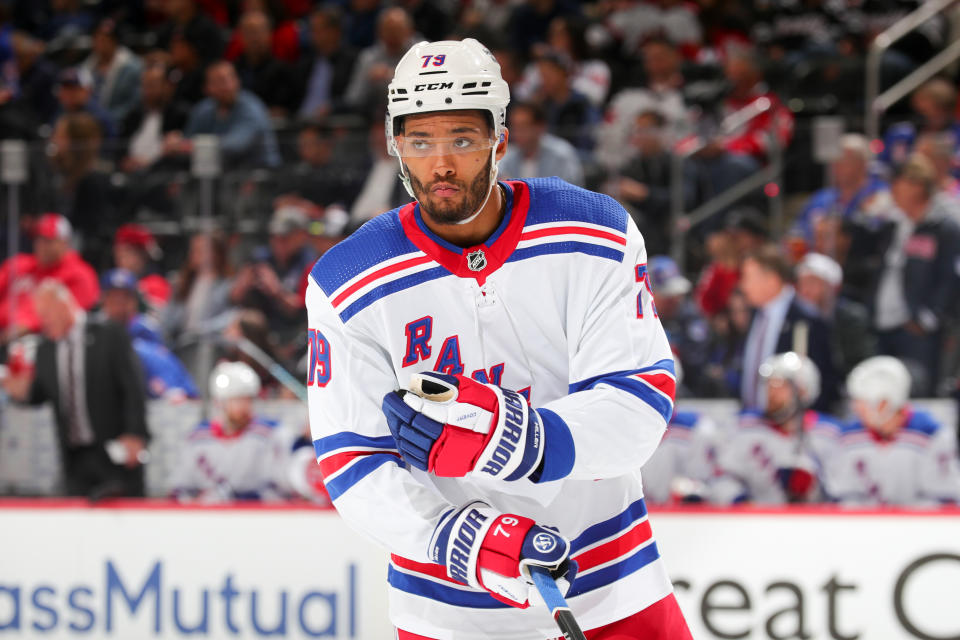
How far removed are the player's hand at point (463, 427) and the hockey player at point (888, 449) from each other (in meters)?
3.74

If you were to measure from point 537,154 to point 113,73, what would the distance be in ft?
10.9

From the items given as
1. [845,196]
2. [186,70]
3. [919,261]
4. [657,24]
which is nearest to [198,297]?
[186,70]

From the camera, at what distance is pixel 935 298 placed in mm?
5234

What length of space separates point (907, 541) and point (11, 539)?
104 inches

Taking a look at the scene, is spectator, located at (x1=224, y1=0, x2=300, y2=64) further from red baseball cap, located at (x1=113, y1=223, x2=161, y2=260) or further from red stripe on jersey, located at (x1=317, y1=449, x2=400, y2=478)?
red stripe on jersey, located at (x1=317, y1=449, x2=400, y2=478)

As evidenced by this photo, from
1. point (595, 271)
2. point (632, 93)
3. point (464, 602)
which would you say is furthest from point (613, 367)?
point (632, 93)

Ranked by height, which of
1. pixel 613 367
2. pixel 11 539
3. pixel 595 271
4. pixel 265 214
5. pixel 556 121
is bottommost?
pixel 11 539

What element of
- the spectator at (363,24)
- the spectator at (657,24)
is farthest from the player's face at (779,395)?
the spectator at (363,24)

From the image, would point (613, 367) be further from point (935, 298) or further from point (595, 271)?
point (935, 298)

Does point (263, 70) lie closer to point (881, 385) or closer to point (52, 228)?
point (52, 228)

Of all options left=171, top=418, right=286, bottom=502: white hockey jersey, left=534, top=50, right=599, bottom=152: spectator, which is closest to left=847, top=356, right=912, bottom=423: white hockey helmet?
left=534, top=50, right=599, bottom=152: spectator

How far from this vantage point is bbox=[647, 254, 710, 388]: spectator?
5.43 meters

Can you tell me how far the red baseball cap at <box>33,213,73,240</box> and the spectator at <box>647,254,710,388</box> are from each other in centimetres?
248

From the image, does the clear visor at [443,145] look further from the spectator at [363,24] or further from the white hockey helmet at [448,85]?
the spectator at [363,24]
